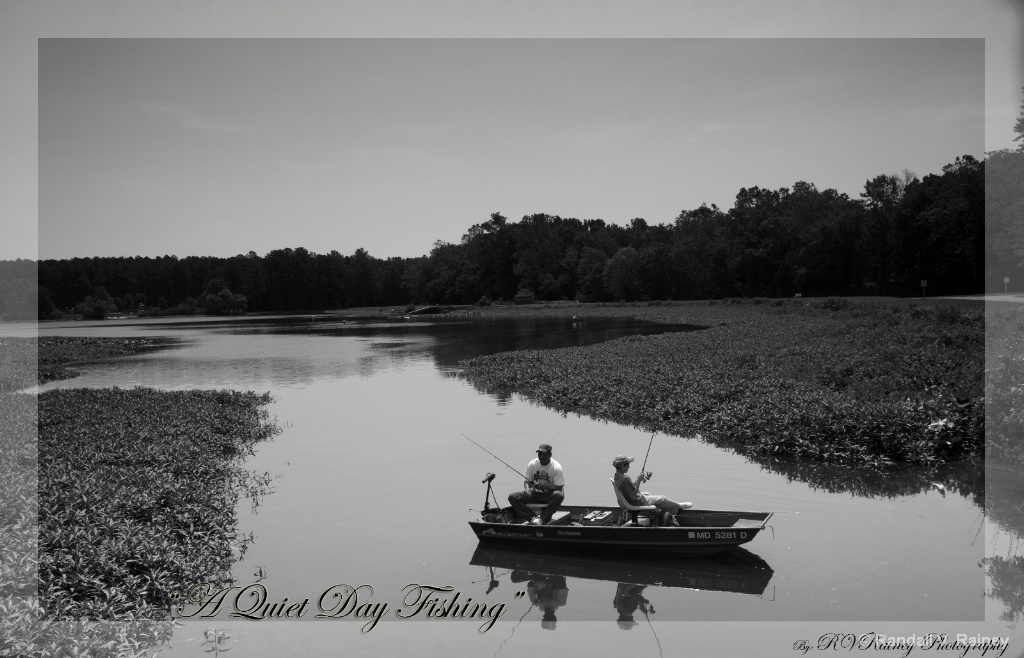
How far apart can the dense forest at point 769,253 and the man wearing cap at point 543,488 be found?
98.8 ft

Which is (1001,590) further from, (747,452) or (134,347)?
(134,347)

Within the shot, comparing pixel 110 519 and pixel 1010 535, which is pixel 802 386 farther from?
pixel 110 519

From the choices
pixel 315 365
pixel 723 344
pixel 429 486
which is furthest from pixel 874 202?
pixel 429 486

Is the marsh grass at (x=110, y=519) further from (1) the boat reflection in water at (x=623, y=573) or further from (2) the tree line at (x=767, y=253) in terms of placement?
(2) the tree line at (x=767, y=253)

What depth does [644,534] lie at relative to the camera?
14.8 m

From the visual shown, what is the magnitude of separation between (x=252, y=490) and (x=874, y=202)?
125 meters

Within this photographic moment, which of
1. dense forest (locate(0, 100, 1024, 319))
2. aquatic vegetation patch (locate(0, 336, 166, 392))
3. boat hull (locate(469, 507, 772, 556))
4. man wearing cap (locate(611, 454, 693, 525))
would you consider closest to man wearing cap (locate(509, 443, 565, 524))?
boat hull (locate(469, 507, 772, 556))

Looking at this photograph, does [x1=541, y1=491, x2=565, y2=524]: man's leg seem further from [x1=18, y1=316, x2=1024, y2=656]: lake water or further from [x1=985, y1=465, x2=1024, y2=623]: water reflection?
[x1=985, y1=465, x2=1024, y2=623]: water reflection

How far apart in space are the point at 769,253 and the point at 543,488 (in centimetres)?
12250

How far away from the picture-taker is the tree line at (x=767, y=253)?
3324 inches

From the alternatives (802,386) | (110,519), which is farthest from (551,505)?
(802,386)

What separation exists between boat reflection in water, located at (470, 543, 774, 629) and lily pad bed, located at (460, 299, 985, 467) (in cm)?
962

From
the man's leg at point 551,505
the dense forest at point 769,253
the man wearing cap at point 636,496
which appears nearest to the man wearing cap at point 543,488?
the man's leg at point 551,505

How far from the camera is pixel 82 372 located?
2160 inches
